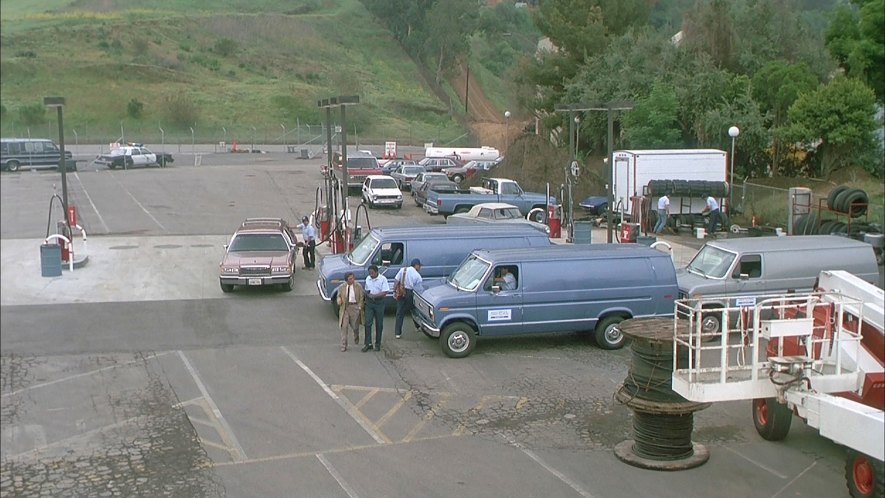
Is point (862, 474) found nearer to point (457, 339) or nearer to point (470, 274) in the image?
point (457, 339)

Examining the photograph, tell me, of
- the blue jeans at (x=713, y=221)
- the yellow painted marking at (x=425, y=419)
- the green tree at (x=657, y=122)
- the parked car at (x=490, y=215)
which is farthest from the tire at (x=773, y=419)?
the green tree at (x=657, y=122)

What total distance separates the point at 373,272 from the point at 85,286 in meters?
4.92

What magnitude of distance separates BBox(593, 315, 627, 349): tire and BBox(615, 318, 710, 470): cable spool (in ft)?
16.3

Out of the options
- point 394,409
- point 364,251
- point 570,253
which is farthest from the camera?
point 364,251

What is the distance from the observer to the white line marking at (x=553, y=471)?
8.74 metres

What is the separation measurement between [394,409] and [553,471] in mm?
2777

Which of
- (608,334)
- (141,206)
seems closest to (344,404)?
(608,334)

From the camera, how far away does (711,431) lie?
10695mm

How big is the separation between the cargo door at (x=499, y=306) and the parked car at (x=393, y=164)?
93.1 feet

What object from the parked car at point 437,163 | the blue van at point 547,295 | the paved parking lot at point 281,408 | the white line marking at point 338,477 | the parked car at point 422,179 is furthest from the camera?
the parked car at point 437,163

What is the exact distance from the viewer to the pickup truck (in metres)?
32.3

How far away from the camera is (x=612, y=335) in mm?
14797

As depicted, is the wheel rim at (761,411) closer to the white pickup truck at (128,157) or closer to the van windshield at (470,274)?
the van windshield at (470,274)

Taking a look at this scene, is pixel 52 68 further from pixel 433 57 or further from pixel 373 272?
pixel 433 57
